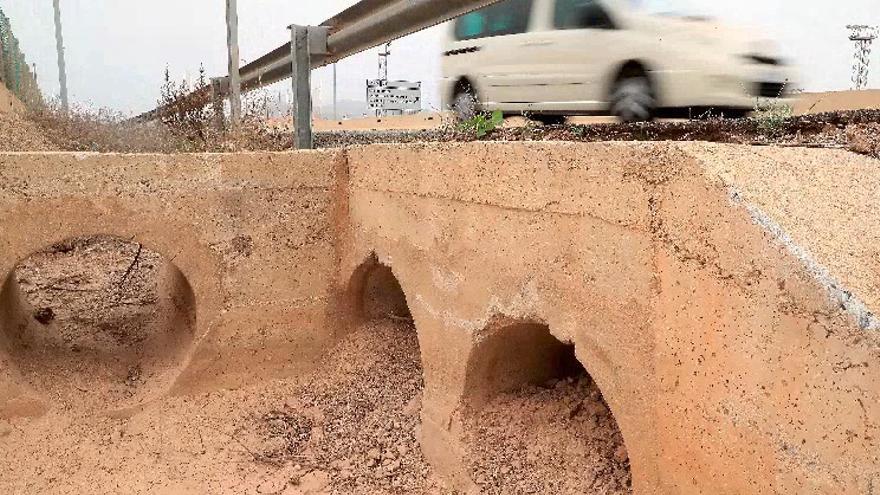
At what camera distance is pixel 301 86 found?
5.96 meters

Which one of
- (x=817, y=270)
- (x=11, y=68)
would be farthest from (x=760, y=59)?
(x=11, y=68)

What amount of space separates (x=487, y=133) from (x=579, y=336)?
2.37m

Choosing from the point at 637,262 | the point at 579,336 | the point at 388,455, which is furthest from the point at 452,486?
the point at 637,262

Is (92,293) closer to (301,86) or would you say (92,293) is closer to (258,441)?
(258,441)

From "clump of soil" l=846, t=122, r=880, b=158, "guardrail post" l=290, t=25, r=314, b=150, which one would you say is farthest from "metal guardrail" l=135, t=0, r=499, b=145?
"clump of soil" l=846, t=122, r=880, b=158

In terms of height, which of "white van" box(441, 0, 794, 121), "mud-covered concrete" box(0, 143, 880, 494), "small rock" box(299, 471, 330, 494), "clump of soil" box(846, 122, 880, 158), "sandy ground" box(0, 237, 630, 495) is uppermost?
"white van" box(441, 0, 794, 121)

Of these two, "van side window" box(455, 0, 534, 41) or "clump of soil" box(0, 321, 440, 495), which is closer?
"clump of soil" box(0, 321, 440, 495)

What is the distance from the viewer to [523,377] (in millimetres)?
4453

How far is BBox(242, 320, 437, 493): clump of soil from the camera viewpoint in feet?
15.6

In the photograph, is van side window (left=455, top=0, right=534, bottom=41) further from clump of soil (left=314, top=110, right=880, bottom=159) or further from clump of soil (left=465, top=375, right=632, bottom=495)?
clump of soil (left=465, top=375, right=632, bottom=495)

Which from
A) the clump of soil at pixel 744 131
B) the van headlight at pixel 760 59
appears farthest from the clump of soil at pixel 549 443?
the van headlight at pixel 760 59

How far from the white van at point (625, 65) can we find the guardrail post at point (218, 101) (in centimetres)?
346

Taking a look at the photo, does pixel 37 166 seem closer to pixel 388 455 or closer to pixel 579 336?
pixel 388 455

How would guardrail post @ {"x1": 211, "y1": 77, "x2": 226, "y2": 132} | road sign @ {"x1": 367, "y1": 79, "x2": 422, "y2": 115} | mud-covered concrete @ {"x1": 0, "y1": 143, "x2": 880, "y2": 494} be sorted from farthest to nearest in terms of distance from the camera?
1. road sign @ {"x1": 367, "y1": 79, "x2": 422, "y2": 115}
2. guardrail post @ {"x1": 211, "y1": 77, "x2": 226, "y2": 132}
3. mud-covered concrete @ {"x1": 0, "y1": 143, "x2": 880, "y2": 494}
